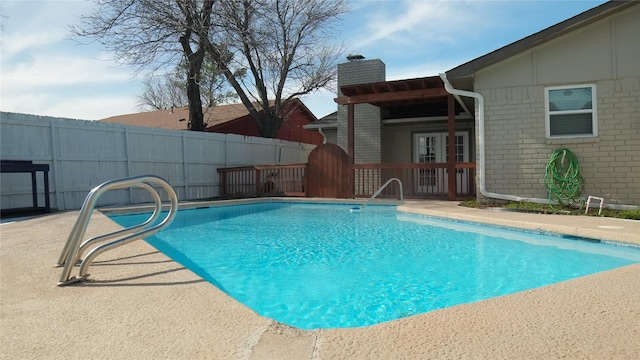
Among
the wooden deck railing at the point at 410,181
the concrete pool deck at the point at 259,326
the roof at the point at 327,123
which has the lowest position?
the concrete pool deck at the point at 259,326

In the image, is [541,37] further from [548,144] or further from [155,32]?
[155,32]

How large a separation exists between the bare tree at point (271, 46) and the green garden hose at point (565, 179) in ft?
45.2

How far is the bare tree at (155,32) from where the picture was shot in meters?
17.1

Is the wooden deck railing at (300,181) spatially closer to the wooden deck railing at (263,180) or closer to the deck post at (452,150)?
the wooden deck railing at (263,180)

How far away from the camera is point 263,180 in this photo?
614 inches

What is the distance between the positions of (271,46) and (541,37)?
46.8 ft

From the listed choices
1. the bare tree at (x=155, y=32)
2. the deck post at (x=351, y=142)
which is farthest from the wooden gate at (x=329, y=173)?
the bare tree at (x=155, y=32)

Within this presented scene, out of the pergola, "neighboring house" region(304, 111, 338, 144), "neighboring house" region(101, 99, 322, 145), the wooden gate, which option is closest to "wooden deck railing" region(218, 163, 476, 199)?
the wooden gate

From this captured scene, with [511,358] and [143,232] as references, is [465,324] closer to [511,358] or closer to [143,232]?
[511,358]

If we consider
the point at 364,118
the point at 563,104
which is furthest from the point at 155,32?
the point at 563,104

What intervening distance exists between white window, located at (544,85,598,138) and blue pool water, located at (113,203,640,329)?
10.5 ft

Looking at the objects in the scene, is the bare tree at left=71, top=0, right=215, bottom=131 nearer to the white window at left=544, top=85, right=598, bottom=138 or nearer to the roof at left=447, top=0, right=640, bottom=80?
the roof at left=447, top=0, right=640, bottom=80

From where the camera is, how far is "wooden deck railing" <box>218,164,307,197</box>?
1498 centimetres

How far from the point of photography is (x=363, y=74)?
16.6 meters
